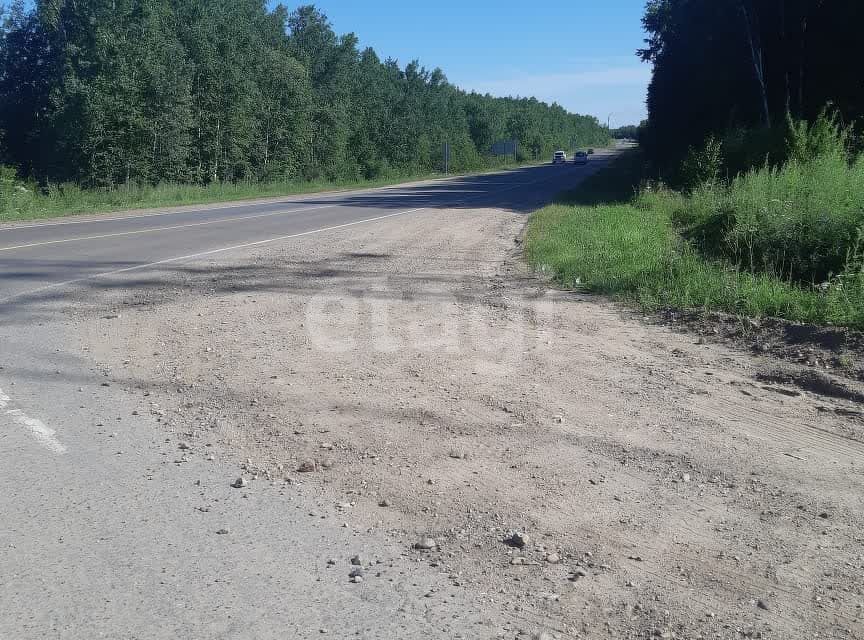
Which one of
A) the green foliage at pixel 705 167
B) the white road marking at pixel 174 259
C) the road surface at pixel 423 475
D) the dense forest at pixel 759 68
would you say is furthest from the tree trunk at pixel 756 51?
the road surface at pixel 423 475

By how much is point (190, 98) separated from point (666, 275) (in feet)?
127

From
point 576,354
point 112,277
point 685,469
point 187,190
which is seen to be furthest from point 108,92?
point 685,469

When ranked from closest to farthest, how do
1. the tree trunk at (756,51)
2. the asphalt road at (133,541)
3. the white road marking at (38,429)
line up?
the asphalt road at (133,541) → the white road marking at (38,429) → the tree trunk at (756,51)

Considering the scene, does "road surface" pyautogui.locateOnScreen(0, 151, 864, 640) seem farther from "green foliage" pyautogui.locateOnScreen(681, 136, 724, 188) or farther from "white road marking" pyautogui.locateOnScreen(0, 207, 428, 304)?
"green foliage" pyautogui.locateOnScreen(681, 136, 724, 188)

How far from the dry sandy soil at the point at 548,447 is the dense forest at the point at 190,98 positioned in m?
34.6

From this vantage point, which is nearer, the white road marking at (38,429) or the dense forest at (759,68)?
the white road marking at (38,429)

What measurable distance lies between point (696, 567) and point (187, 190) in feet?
126

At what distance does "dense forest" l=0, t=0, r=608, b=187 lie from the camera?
41281mm

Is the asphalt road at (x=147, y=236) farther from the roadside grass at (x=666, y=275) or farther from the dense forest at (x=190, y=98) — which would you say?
the dense forest at (x=190, y=98)

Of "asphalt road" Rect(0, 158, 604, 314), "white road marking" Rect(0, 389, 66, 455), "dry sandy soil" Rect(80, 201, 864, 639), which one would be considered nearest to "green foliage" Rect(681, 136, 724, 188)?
"asphalt road" Rect(0, 158, 604, 314)

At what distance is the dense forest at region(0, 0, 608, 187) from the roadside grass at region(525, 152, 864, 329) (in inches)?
1159

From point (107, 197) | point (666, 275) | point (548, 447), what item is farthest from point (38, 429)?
point (107, 197)

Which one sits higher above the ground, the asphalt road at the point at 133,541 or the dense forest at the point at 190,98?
the dense forest at the point at 190,98

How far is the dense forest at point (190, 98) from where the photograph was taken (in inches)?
1625
